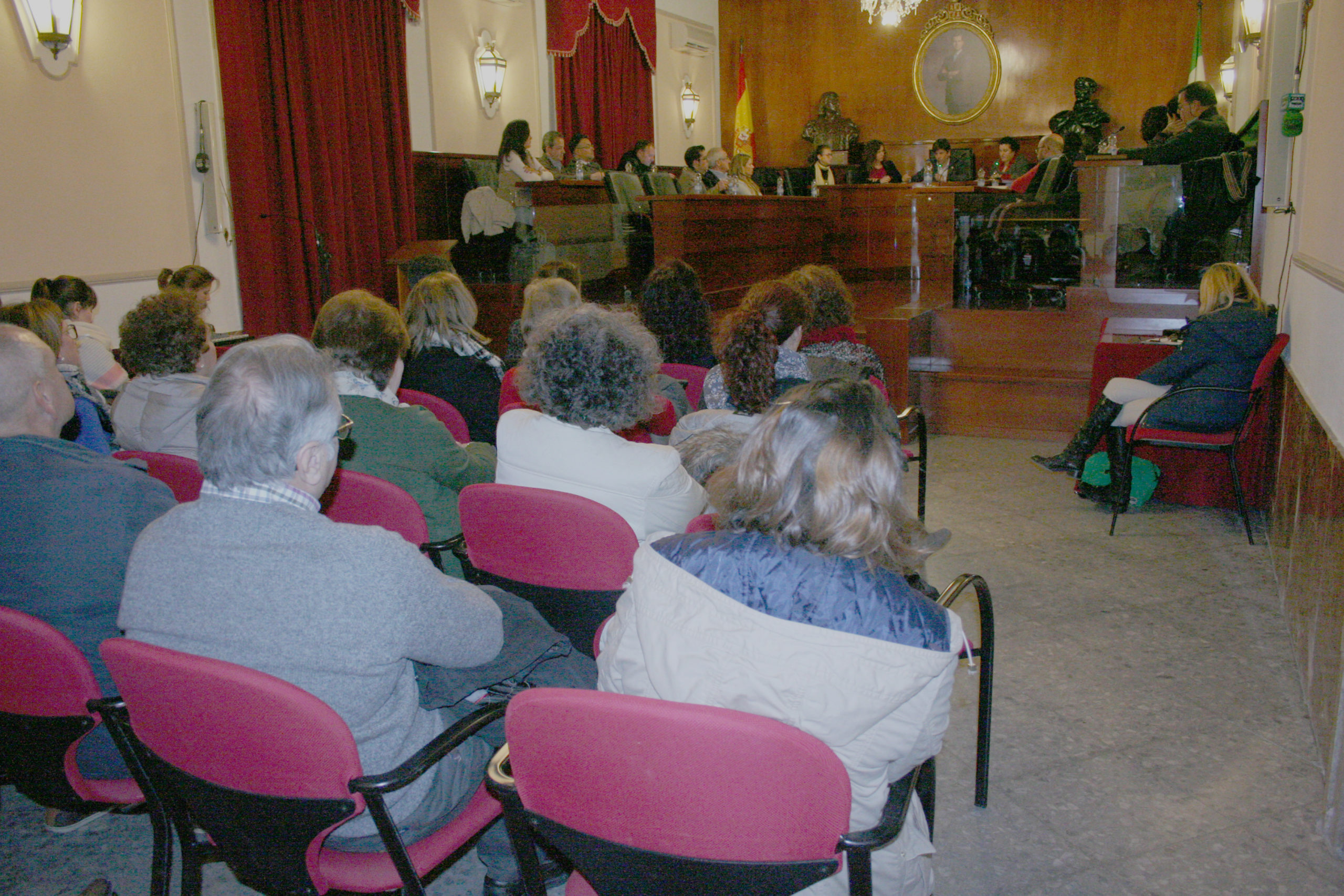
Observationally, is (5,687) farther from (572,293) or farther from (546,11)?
(546,11)

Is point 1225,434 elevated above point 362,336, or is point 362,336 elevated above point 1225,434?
point 362,336

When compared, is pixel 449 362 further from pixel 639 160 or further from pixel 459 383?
pixel 639 160

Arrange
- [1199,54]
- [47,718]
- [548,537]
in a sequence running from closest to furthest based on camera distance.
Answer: [47,718] → [548,537] → [1199,54]

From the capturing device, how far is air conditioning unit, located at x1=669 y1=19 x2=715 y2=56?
11.1 metres

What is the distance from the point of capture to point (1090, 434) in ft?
14.3

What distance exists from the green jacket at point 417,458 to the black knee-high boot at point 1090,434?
3.06 metres

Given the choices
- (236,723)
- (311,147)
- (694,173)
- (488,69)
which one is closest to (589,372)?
(236,723)

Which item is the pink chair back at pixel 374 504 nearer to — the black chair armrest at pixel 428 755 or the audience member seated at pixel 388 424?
the audience member seated at pixel 388 424

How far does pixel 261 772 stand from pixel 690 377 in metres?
2.47

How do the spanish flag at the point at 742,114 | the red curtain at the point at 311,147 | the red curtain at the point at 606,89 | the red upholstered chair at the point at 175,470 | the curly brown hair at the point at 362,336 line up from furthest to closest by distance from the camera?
the spanish flag at the point at 742,114 → the red curtain at the point at 606,89 → the red curtain at the point at 311,147 → the curly brown hair at the point at 362,336 → the red upholstered chair at the point at 175,470

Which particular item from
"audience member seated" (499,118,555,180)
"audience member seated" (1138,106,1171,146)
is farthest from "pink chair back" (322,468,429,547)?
"audience member seated" (1138,106,1171,146)

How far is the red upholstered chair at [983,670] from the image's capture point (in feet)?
6.13

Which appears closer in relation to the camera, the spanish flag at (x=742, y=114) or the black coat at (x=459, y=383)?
the black coat at (x=459, y=383)

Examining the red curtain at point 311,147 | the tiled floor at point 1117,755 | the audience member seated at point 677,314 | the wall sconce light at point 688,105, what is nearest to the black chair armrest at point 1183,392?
the tiled floor at point 1117,755
